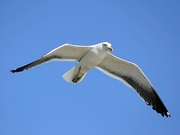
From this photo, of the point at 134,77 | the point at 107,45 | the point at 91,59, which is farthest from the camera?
the point at 134,77

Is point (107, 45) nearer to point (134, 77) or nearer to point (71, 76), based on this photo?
point (71, 76)

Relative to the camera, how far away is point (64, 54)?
→ 26.1ft

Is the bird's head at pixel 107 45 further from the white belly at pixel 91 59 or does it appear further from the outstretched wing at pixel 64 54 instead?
the outstretched wing at pixel 64 54

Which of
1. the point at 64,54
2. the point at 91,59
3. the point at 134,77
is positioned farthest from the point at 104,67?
the point at 64,54

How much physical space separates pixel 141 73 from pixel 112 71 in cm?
75

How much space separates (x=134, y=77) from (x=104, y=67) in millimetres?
799

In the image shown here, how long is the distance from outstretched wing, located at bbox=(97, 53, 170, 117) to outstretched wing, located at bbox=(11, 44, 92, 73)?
72cm

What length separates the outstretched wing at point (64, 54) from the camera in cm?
741

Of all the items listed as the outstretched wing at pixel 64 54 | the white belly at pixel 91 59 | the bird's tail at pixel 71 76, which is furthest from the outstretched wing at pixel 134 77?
the bird's tail at pixel 71 76

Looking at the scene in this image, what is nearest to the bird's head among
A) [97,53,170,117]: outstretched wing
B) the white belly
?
the white belly

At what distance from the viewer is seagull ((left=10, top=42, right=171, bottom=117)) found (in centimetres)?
769

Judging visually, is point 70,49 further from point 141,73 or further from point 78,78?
point 141,73

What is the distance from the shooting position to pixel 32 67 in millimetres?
7332

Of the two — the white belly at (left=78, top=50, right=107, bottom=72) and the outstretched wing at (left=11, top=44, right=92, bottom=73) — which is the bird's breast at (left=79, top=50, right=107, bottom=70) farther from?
the outstretched wing at (left=11, top=44, right=92, bottom=73)
